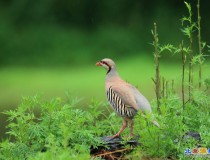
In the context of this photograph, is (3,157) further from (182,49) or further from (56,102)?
(182,49)

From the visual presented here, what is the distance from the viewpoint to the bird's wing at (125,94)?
364 centimetres

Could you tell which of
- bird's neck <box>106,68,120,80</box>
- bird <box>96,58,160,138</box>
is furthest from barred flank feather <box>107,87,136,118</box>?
bird's neck <box>106,68,120,80</box>

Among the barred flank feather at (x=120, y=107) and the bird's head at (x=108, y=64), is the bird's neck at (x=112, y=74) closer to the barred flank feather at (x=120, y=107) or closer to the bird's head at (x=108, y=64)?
the bird's head at (x=108, y=64)

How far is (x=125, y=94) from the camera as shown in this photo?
3.69 m

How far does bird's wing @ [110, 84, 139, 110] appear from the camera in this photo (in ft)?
12.0

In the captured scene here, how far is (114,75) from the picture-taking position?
3854 mm

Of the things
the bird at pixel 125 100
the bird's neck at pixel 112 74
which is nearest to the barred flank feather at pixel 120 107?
the bird at pixel 125 100

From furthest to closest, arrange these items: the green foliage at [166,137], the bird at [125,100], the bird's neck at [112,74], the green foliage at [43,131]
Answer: the bird's neck at [112,74] < the bird at [125,100] < the green foliage at [43,131] < the green foliage at [166,137]

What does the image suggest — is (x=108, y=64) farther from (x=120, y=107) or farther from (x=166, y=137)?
(x=166, y=137)

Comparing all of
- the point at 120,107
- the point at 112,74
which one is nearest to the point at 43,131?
the point at 120,107

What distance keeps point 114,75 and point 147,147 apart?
55 cm

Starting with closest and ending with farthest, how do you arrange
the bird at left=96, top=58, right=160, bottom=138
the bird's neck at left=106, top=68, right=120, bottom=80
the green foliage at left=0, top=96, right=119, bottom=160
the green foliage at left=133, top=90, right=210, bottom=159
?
the green foliage at left=133, top=90, right=210, bottom=159 < the green foliage at left=0, top=96, right=119, bottom=160 < the bird at left=96, top=58, right=160, bottom=138 < the bird's neck at left=106, top=68, right=120, bottom=80

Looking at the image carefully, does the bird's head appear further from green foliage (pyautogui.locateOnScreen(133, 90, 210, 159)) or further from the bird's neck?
green foliage (pyautogui.locateOnScreen(133, 90, 210, 159))

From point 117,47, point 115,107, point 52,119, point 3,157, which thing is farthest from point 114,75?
point 117,47
